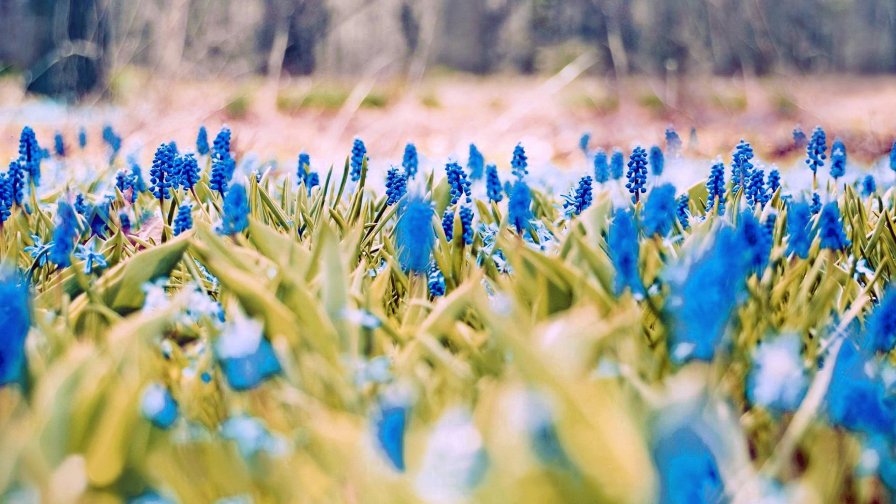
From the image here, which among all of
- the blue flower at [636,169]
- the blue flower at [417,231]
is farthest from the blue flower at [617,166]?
the blue flower at [417,231]

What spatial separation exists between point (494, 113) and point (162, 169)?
7668 millimetres

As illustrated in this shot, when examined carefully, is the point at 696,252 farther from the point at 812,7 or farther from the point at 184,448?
the point at 812,7

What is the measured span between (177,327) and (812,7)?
12.7m

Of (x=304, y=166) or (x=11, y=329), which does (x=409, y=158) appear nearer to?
(x=304, y=166)

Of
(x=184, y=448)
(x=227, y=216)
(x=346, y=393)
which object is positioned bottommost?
(x=184, y=448)

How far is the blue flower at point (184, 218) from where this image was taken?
170 centimetres

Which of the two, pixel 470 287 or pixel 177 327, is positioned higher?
pixel 470 287

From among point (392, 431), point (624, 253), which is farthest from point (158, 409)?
point (624, 253)

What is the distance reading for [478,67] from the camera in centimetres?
1216

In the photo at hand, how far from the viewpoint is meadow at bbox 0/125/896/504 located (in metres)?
0.93

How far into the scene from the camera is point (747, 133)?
7539mm

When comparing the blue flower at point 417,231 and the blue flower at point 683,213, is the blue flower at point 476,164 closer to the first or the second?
the blue flower at point 683,213

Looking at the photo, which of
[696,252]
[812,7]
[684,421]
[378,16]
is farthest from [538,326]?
[812,7]

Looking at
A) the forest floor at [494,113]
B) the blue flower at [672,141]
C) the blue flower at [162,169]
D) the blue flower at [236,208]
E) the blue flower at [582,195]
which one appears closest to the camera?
the blue flower at [236,208]
